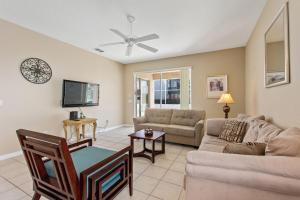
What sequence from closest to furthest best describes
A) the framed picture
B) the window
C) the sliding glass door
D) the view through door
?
the framed picture < the view through door < the window < the sliding glass door

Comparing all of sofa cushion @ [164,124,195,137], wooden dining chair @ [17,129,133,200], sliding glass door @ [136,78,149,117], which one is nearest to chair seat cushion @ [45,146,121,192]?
wooden dining chair @ [17,129,133,200]

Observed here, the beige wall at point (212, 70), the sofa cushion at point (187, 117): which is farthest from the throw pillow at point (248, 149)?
Result: the beige wall at point (212, 70)

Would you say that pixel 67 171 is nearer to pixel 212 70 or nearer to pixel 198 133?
pixel 198 133

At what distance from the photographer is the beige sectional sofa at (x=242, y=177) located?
34.0 inches

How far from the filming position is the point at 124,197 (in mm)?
1753

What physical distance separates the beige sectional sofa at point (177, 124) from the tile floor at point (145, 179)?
19.7 inches

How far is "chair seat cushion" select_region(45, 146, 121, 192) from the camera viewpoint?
138 centimetres

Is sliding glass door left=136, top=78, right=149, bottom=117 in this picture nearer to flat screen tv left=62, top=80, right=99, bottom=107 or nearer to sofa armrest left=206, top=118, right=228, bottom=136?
flat screen tv left=62, top=80, right=99, bottom=107

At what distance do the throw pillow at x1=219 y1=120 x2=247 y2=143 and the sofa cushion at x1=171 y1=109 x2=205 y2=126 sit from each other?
1236mm

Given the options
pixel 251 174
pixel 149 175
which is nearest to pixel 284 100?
pixel 251 174

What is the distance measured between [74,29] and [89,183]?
318cm

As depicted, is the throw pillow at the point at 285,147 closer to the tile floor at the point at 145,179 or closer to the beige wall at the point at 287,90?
the beige wall at the point at 287,90

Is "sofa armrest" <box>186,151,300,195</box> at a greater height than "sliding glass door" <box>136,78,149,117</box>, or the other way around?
"sliding glass door" <box>136,78,149,117</box>

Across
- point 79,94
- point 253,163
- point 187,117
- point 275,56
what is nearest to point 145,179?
point 253,163
